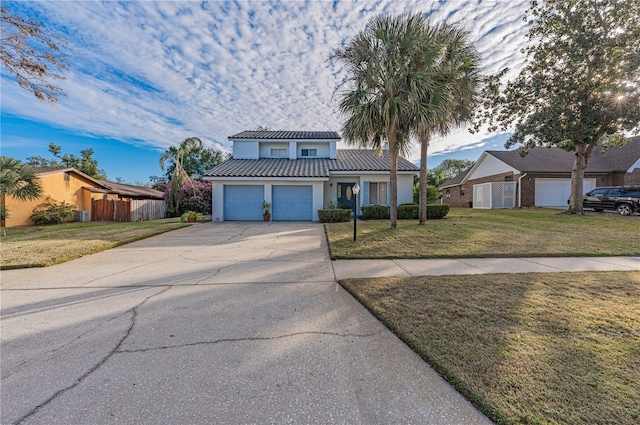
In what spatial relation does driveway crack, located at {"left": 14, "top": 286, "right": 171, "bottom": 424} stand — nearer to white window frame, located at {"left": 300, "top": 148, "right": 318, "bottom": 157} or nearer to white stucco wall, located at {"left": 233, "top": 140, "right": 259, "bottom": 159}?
white stucco wall, located at {"left": 233, "top": 140, "right": 259, "bottom": 159}

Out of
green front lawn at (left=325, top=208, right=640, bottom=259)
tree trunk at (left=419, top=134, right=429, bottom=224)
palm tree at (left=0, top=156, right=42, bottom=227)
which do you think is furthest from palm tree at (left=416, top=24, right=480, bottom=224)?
palm tree at (left=0, top=156, right=42, bottom=227)

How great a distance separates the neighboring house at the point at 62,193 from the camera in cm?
1341

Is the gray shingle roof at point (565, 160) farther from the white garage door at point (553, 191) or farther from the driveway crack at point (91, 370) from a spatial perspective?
the driveway crack at point (91, 370)

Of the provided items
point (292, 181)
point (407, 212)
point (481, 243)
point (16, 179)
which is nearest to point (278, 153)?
point (292, 181)

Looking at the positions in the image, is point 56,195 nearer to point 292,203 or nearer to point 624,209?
point 292,203

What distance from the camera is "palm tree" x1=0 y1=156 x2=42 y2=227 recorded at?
999 centimetres

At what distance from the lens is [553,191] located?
2027 centimetres

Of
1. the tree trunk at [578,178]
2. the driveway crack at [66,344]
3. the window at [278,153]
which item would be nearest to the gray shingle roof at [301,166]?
the window at [278,153]

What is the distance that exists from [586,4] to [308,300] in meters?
19.5

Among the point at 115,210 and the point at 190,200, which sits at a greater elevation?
the point at 190,200

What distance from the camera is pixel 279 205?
14.6 m

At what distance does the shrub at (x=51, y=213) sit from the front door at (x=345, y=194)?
1680 centimetres

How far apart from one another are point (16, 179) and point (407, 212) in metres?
17.9

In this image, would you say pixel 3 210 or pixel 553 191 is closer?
pixel 3 210
